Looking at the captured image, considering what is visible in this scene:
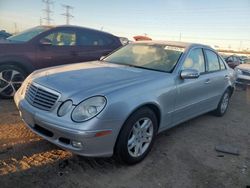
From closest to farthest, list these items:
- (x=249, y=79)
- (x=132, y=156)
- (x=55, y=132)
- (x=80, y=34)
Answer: (x=55, y=132), (x=132, y=156), (x=80, y=34), (x=249, y=79)

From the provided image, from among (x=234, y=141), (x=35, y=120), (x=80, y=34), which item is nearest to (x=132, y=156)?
(x=35, y=120)

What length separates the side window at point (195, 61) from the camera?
454 centimetres

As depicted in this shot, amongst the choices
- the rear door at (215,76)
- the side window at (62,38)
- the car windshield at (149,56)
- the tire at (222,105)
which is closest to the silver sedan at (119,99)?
the car windshield at (149,56)

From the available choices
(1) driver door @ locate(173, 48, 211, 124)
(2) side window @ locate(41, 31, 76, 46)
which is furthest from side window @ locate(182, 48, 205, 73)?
(2) side window @ locate(41, 31, 76, 46)

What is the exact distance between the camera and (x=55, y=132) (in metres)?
3.10

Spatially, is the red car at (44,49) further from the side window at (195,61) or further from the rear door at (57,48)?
the side window at (195,61)

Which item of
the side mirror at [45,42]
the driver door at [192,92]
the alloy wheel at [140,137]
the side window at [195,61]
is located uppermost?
the side mirror at [45,42]

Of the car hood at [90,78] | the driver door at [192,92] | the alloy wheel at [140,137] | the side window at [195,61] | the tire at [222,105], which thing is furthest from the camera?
the tire at [222,105]

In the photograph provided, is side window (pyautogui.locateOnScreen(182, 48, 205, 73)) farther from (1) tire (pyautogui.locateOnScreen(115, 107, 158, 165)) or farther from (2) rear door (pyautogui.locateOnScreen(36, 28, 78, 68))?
(2) rear door (pyautogui.locateOnScreen(36, 28, 78, 68))

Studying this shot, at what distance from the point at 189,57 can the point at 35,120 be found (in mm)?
2676

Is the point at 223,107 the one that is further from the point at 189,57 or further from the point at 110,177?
the point at 110,177

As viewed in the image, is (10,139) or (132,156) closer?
(132,156)

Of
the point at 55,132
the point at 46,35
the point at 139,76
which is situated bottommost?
the point at 55,132

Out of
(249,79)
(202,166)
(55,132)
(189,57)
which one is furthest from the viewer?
(249,79)
